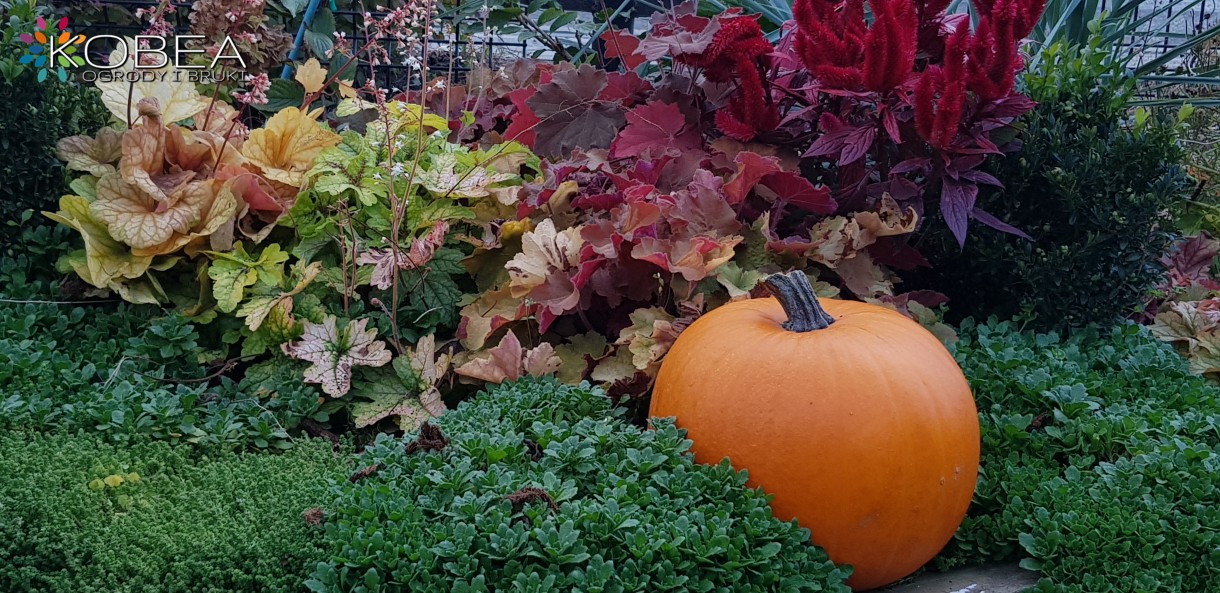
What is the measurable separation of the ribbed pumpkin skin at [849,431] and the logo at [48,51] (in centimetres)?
205

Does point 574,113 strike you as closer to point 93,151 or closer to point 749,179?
point 749,179

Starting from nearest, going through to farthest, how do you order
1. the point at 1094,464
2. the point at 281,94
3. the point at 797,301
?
1. the point at 797,301
2. the point at 1094,464
3. the point at 281,94

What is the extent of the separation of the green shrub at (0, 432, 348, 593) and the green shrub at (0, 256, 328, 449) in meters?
0.09

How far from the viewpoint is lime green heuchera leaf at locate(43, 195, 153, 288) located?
250cm

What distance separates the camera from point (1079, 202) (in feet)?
8.07

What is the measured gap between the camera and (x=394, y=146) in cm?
265

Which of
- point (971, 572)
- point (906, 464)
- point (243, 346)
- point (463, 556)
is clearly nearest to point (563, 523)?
point (463, 556)

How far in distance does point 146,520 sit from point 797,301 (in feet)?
4.11

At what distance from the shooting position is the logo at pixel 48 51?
2.58m

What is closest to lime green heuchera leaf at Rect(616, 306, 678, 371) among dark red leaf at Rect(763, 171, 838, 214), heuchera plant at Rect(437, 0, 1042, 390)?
heuchera plant at Rect(437, 0, 1042, 390)

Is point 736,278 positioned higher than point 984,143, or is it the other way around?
point 984,143

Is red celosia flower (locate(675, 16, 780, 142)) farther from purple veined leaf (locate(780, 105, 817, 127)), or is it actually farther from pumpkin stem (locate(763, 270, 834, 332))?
pumpkin stem (locate(763, 270, 834, 332))

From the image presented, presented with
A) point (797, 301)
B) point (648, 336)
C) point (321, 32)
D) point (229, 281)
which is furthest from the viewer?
point (321, 32)

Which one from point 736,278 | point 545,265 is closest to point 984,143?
point 736,278
